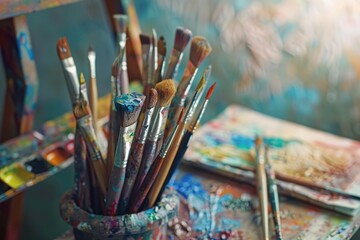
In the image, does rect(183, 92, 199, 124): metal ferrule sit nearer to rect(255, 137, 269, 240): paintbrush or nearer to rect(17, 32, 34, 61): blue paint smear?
rect(255, 137, 269, 240): paintbrush

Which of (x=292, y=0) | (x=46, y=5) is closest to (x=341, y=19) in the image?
A: (x=292, y=0)

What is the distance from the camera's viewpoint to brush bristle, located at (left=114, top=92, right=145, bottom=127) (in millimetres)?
646

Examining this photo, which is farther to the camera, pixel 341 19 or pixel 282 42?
pixel 282 42

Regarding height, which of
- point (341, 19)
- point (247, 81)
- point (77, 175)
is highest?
point (341, 19)

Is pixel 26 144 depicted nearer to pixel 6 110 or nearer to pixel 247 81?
pixel 6 110

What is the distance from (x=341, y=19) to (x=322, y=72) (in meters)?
0.13

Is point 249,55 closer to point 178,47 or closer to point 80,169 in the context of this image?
point 178,47

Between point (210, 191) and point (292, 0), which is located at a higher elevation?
point (292, 0)

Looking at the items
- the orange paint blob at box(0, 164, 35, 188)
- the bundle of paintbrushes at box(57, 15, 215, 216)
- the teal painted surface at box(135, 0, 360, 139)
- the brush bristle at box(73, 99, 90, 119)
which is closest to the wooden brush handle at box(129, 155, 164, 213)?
the bundle of paintbrushes at box(57, 15, 215, 216)

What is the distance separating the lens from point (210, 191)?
938 mm

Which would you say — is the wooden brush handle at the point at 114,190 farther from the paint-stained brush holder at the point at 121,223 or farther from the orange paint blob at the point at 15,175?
the orange paint blob at the point at 15,175

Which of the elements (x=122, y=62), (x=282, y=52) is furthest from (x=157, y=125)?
(x=282, y=52)

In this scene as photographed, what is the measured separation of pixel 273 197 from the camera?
884 millimetres

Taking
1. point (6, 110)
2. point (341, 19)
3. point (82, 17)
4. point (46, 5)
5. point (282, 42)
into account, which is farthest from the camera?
point (82, 17)
